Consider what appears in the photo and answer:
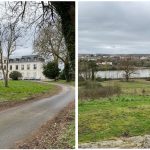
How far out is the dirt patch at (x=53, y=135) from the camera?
4.57 meters

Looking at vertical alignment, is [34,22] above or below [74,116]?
above

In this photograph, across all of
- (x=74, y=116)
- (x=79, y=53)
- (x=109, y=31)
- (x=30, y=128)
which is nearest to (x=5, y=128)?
(x=30, y=128)

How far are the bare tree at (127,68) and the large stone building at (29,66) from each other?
0.91 metres

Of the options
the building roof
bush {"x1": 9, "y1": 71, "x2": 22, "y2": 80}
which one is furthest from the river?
bush {"x1": 9, "y1": 71, "x2": 22, "y2": 80}

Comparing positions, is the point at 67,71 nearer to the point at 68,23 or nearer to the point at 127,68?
the point at 68,23

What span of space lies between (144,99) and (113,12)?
1003 millimetres

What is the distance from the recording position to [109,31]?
4.70 meters

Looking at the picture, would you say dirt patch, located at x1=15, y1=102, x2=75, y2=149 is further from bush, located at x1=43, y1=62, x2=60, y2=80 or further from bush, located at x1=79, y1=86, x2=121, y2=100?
bush, located at x1=43, y1=62, x2=60, y2=80

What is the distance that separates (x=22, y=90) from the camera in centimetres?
489

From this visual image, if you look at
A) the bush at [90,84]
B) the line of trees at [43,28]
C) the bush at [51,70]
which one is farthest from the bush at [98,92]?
the bush at [51,70]

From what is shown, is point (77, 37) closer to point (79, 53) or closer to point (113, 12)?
point (79, 53)

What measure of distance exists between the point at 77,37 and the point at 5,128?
126 cm

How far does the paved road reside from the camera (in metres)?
4.61

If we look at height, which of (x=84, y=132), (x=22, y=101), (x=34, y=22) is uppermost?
(x=34, y=22)
